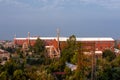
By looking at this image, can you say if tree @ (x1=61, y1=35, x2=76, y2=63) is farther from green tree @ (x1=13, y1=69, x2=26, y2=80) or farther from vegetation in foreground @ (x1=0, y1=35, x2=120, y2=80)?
green tree @ (x1=13, y1=69, x2=26, y2=80)

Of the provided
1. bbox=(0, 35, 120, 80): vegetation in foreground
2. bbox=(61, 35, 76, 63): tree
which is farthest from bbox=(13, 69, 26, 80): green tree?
bbox=(61, 35, 76, 63): tree

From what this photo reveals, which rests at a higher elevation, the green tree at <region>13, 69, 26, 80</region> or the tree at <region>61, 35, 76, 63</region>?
the tree at <region>61, 35, 76, 63</region>

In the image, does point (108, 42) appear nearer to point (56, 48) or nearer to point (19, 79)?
point (56, 48)

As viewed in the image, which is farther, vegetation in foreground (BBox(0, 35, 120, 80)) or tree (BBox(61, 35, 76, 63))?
tree (BBox(61, 35, 76, 63))

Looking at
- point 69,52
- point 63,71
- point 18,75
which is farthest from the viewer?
point 69,52

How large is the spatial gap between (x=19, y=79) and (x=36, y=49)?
21926 mm

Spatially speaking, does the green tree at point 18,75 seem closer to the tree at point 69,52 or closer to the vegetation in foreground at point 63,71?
the vegetation in foreground at point 63,71

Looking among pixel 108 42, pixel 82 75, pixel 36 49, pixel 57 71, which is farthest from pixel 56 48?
pixel 82 75

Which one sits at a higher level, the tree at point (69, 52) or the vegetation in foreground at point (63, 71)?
the tree at point (69, 52)

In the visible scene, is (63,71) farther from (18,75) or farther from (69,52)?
(69,52)

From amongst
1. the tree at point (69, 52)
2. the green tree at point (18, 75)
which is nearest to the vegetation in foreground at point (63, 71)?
the green tree at point (18, 75)

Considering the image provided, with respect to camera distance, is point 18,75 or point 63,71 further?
point 63,71

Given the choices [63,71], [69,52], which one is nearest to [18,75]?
[63,71]

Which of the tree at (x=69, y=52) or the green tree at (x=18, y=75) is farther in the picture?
the tree at (x=69, y=52)
